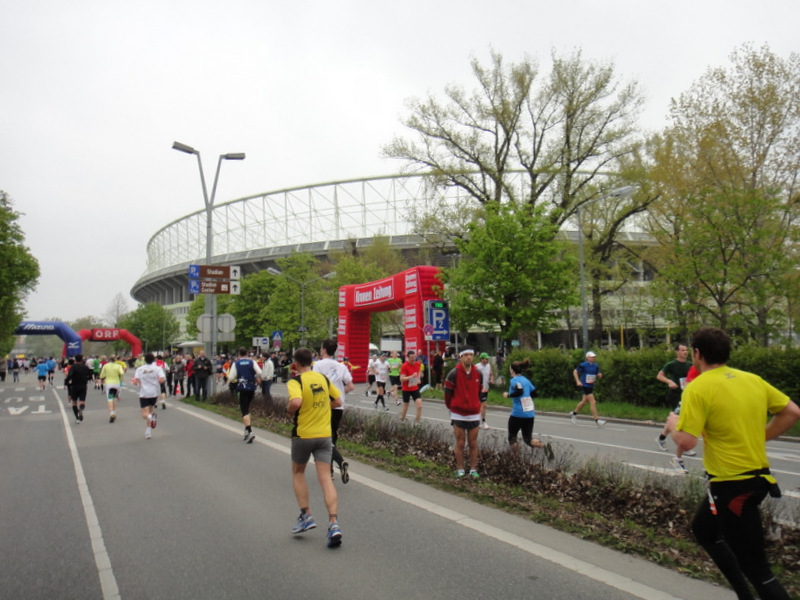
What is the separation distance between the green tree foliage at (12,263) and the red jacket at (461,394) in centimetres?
3962

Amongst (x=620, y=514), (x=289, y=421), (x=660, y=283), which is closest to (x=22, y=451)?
(x=289, y=421)

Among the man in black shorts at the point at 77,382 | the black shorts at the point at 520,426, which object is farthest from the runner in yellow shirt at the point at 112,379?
the black shorts at the point at 520,426

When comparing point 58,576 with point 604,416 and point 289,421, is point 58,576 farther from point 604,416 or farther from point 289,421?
point 604,416

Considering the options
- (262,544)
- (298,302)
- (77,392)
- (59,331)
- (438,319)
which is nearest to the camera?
(262,544)

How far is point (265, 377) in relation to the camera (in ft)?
65.2

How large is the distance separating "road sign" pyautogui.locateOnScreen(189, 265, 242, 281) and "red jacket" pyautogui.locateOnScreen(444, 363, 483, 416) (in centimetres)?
1451


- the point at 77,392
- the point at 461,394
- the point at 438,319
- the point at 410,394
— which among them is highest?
the point at 438,319

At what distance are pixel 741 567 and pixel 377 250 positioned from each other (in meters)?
54.7

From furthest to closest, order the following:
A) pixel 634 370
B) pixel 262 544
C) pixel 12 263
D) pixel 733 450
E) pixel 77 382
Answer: pixel 12 263, pixel 634 370, pixel 77 382, pixel 262 544, pixel 733 450

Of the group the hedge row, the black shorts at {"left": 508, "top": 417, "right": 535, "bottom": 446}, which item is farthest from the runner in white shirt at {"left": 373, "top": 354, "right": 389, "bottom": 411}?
the black shorts at {"left": 508, "top": 417, "right": 535, "bottom": 446}

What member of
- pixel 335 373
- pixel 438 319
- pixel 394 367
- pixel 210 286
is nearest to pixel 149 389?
pixel 335 373

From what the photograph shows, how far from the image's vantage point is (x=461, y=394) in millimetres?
7727

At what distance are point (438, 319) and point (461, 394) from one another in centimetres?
1734

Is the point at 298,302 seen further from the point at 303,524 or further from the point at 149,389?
the point at 303,524
